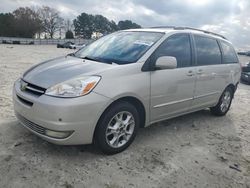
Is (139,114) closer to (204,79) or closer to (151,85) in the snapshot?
(151,85)

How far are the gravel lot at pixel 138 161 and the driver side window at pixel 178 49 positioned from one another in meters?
1.24

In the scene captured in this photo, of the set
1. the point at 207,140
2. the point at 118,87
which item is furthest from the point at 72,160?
the point at 207,140

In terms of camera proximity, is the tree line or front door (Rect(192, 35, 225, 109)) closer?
front door (Rect(192, 35, 225, 109))

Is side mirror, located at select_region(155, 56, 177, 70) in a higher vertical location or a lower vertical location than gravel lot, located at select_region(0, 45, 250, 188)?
higher

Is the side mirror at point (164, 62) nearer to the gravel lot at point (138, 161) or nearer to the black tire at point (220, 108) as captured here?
the gravel lot at point (138, 161)

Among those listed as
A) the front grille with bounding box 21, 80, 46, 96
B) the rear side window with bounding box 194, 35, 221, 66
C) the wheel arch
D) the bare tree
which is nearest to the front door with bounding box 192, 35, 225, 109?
the rear side window with bounding box 194, 35, 221, 66

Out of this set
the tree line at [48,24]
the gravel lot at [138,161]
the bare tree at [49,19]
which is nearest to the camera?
the gravel lot at [138,161]

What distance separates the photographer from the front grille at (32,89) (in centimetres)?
326

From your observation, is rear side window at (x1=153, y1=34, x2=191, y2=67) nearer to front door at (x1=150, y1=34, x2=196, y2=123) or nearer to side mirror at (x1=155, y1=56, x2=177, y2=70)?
front door at (x1=150, y1=34, x2=196, y2=123)

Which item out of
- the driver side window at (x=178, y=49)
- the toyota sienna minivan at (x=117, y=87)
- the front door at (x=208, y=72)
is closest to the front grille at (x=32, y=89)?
the toyota sienna minivan at (x=117, y=87)

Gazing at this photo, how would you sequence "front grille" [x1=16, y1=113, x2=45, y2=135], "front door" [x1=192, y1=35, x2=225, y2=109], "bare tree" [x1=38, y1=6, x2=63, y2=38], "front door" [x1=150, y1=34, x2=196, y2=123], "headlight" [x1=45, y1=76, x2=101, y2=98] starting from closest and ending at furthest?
"headlight" [x1=45, y1=76, x2=101, y2=98]
"front grille" [x1=16, y1=113, x2=45, y2=135]
"front door" [x1=150, y1=34, x2=196, y2=123]
"front door" [x1=192, y1=35, x2=225, y2=109]
"bare tree" [x1=38, y1=6, x2=63, y2=38]

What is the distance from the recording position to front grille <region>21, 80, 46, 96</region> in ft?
10.7

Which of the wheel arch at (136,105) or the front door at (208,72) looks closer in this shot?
the wheel arch at (136,105)

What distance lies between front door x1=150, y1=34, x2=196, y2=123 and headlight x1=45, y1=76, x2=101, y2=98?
3.30 feet
